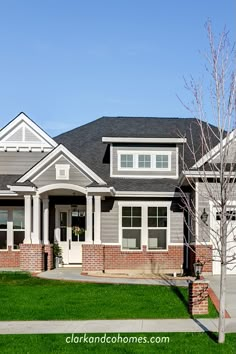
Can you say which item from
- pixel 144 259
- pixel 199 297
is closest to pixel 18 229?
pixel 144 259

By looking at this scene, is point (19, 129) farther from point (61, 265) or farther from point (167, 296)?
point (167, 296)

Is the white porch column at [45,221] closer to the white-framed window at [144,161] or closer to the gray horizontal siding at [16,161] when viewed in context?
the gray horizontal siding at [16,161]

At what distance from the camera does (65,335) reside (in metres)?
10.7

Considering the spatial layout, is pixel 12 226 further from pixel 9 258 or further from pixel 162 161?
pixel 162 161

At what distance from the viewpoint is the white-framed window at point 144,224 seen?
2173 centimetres

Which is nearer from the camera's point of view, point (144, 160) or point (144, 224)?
point (144, 224)

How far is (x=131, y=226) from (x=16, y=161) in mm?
5452

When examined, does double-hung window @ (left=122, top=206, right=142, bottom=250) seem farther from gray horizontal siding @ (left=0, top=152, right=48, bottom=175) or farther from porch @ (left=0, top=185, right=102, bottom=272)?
gray horizontal siding @ (left=0, top=152, right=48, bottom=175)

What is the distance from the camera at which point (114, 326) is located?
37.4 ft

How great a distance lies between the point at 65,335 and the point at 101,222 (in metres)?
11.2

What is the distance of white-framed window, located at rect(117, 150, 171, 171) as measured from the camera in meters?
22.7

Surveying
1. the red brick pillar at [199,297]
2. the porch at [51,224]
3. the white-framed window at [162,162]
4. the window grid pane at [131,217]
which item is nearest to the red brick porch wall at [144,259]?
the window grid pane at [131,217]

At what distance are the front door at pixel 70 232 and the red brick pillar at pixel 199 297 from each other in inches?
407

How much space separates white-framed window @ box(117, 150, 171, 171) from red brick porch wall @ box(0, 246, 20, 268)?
529 cm
